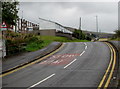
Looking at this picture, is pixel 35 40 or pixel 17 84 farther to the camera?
pixel 35 40

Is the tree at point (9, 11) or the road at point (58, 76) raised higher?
the tree at point (9, 11)

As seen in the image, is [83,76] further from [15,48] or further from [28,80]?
[15,48]

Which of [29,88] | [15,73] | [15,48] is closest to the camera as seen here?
[29,88]

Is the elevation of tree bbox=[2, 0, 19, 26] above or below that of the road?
above

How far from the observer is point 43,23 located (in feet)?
245

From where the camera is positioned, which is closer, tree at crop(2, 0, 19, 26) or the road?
the road

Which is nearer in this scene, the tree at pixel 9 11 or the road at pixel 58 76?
the road at pixel 58 76

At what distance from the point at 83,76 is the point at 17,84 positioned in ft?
13.3

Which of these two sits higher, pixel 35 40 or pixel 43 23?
pixel 43 23

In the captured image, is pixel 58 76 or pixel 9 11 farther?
pixel 9 11

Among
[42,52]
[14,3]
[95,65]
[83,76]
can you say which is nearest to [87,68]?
[95,65]

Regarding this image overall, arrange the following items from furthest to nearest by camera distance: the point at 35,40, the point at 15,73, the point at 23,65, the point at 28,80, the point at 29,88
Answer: the point at 35,40
the point at 23,65
the point at 15,73
the point at 28,80
the point at 29,88

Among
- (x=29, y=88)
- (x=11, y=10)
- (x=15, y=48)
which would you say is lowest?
(x=29, y=88)

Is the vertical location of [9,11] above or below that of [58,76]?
above
